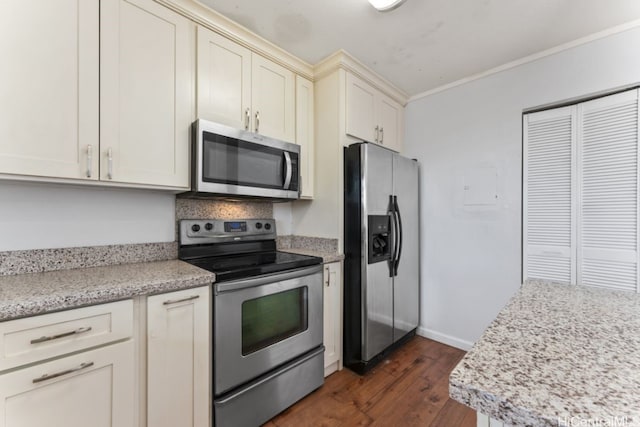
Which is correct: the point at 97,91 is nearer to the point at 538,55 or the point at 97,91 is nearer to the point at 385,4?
the point at 385,4

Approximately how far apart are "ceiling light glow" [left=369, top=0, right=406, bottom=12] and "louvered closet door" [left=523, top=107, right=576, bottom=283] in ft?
4.80

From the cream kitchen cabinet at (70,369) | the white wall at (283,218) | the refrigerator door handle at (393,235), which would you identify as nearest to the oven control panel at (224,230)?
the white wall at (283,218)

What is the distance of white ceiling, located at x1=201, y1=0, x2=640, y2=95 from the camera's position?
1.65 meters

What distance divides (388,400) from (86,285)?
184 centimetres

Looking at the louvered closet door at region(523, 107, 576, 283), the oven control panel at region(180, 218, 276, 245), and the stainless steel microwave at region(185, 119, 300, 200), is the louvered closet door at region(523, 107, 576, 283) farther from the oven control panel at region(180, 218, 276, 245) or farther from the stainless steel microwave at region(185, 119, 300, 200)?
the oven control panel at region(180, 218, 276, 245)

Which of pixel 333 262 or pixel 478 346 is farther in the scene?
pixel 333 262

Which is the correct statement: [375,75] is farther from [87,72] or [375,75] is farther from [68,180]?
[68,180]

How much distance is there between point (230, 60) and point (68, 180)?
3.84ft

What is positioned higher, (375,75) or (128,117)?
(375,75)

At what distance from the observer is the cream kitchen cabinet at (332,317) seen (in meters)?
2.05

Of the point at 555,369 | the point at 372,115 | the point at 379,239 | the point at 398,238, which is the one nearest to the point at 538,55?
the point at 372,115

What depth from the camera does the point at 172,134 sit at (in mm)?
1588

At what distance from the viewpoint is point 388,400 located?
183 cm

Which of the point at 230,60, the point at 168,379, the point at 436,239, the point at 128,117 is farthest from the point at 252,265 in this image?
the point at 436,239
